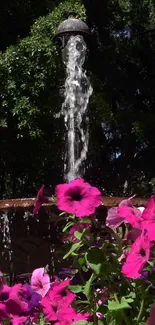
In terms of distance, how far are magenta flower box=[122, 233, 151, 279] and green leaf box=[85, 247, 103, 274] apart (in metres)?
0.08

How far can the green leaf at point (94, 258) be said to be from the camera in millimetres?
1180

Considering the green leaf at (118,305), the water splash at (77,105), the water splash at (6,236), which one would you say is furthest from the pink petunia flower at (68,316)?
the water splash at (77,105)

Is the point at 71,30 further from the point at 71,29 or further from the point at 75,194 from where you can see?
the point at 75,194

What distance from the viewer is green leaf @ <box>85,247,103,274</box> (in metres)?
1.18

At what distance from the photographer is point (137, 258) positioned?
1109mm

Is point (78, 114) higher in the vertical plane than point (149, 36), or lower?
lower

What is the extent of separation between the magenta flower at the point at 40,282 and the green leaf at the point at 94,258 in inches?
11.8

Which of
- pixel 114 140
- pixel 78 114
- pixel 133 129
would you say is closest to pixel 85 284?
pixel 78 114

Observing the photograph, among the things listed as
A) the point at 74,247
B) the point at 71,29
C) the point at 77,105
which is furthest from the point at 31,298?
the point at 77,105

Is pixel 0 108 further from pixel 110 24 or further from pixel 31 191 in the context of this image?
pixel 110 24

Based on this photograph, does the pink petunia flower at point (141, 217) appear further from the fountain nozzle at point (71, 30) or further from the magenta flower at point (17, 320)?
the fountain nozzle at point (71, 30)

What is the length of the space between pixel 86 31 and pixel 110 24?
21.4 feet

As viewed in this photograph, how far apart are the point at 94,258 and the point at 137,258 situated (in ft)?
0.35

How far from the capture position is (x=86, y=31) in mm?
6992
